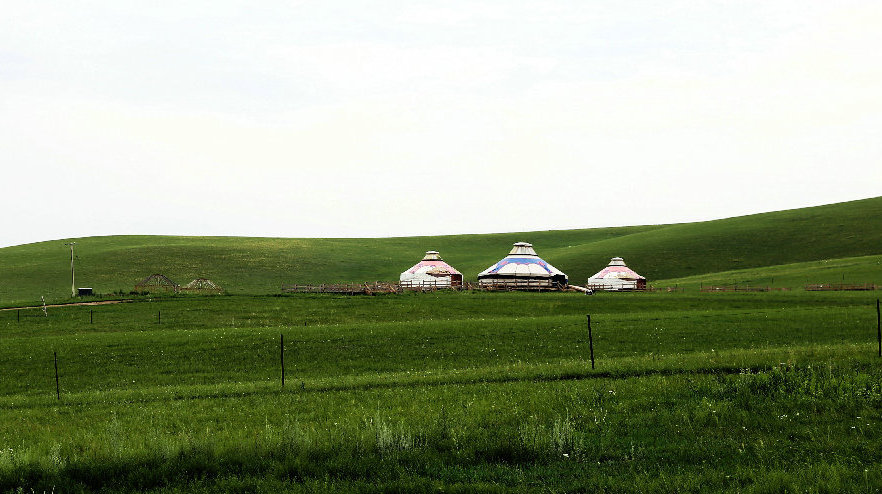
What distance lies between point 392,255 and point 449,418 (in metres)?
132

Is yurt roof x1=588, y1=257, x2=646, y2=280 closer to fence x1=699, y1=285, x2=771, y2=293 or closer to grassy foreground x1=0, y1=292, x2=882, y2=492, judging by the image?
fence x1=699, y1=285, x2=771, y2=293

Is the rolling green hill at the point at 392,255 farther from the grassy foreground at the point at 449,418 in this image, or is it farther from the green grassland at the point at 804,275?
the grassy foreground at the point at 449,418

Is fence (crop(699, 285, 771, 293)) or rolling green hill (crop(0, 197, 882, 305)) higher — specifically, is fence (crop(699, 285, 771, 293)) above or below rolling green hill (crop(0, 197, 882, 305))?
below

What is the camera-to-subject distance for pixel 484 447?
39.6 ft

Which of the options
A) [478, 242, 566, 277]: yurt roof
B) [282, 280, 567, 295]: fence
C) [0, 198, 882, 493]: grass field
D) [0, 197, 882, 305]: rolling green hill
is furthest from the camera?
[0, 197, 882, 305]: rolling green hill

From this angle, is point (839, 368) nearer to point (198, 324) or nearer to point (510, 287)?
point (198, 324)

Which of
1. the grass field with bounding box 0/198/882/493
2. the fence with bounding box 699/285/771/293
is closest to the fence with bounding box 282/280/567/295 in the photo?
the fence with bounding box 699/285/771/293

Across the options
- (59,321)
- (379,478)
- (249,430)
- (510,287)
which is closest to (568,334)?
(249,430)

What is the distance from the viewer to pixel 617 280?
9062 cm

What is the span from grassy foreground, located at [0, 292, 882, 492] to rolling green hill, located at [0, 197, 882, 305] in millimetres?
72223

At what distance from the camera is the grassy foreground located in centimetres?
1069

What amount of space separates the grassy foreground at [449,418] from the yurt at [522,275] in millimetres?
49692

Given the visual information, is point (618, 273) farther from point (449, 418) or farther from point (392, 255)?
point (449, 418)

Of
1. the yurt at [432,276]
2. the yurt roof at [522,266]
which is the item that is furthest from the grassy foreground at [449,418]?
the yurt at [432,276]
